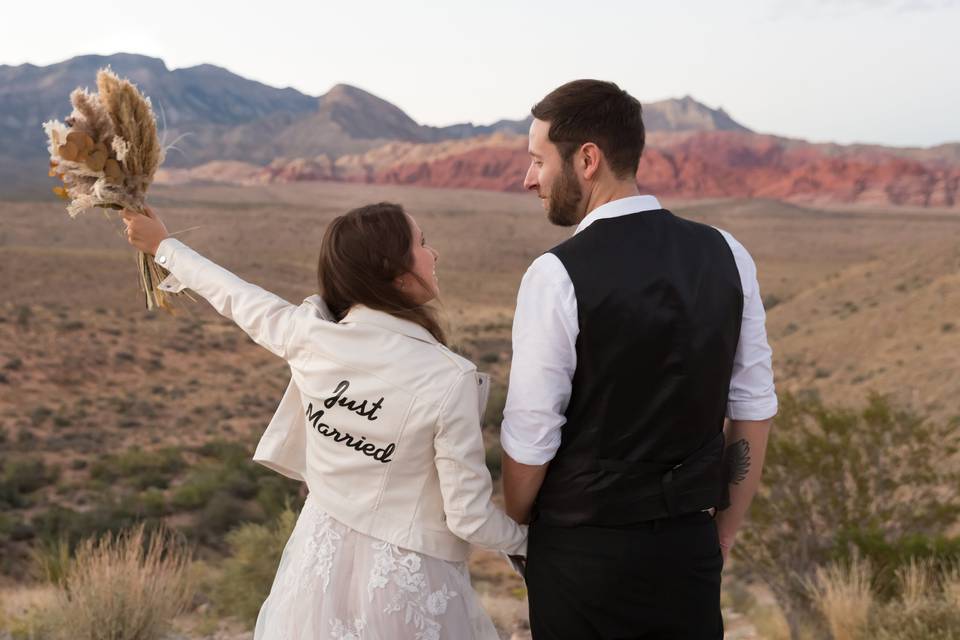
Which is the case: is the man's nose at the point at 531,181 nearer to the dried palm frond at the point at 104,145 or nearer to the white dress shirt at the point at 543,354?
the white dress shirt at the point at 543,354

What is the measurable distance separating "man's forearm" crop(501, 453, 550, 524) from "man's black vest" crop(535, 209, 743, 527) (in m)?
0.04

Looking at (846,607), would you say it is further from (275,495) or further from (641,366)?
(275,495)

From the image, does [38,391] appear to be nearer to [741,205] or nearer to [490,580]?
[490,580]

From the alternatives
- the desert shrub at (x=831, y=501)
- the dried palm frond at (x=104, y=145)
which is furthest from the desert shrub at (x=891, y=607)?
the dried palm frond at (x=104, y=145)

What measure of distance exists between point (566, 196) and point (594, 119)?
0.18 metres

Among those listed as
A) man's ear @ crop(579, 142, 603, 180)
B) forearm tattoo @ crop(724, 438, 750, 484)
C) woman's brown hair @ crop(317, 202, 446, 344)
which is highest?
man's ear @ crop(579, 142, 603, 180)

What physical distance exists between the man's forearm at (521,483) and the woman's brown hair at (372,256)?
41cm

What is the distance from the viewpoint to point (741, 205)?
3718 inches

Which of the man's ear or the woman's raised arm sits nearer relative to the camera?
the man's ear

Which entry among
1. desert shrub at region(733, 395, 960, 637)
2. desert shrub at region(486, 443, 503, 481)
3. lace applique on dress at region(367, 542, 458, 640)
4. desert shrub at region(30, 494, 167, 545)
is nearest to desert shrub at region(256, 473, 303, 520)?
desert shrub at region(30, 494, 167, 545)

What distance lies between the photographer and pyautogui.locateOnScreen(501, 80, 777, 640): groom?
1.92 metres

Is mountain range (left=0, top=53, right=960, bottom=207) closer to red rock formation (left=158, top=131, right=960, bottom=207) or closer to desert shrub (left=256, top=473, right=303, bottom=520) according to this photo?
red rock formation (left=158, top=131, right=960, bottom=207)

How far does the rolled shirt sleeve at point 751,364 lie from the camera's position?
7.27 feet

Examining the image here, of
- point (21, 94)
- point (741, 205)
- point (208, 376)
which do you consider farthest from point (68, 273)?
point (21, 94)
